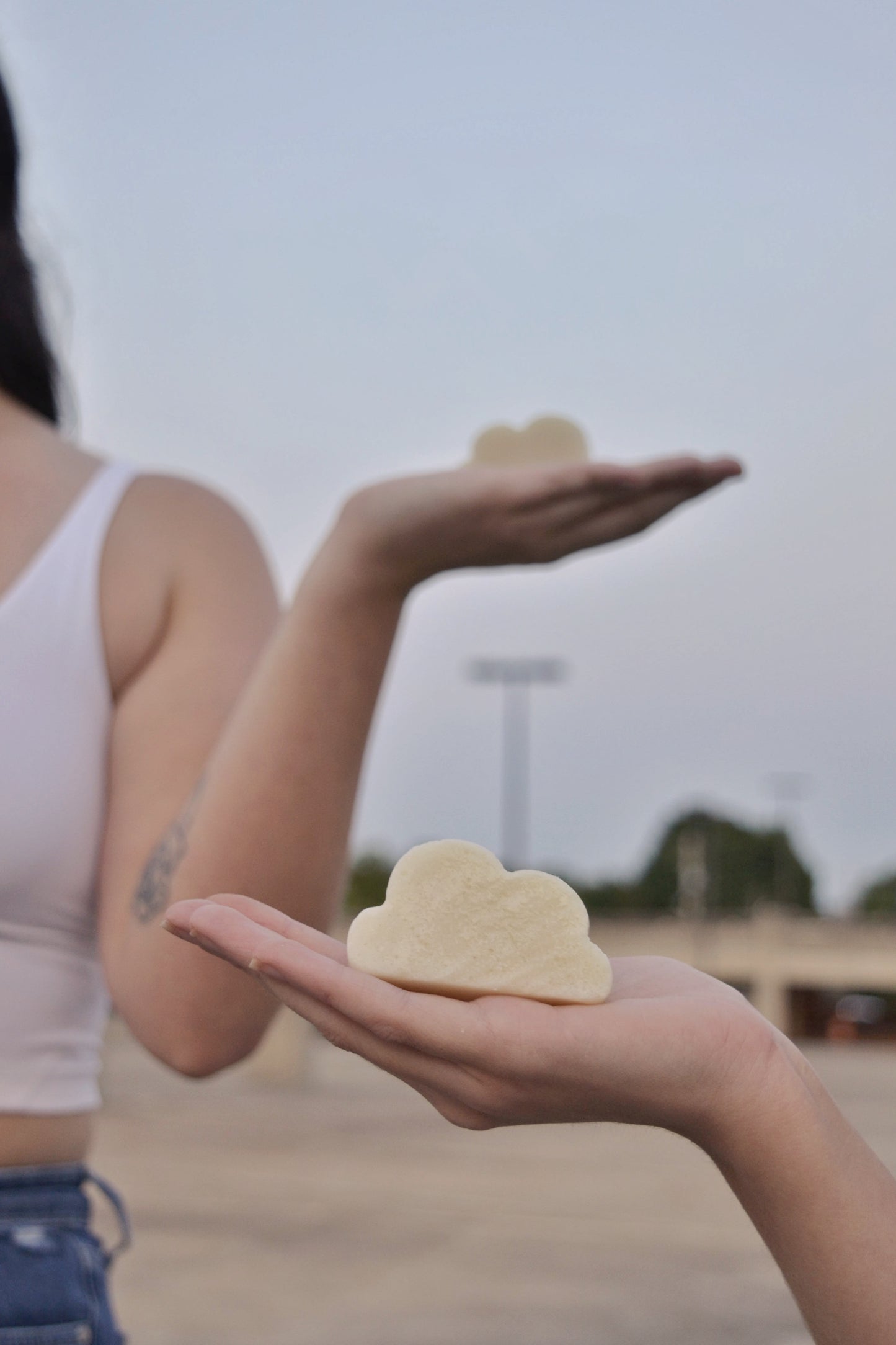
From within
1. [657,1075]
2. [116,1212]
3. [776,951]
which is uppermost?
[657,1075]

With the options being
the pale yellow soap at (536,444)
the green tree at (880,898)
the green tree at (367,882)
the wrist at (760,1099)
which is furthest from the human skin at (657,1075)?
the green tree at (880,898)

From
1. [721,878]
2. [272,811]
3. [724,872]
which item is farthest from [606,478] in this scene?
[724,872]

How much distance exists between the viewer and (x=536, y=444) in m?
2.06

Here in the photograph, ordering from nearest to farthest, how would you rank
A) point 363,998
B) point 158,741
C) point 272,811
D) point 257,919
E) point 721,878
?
point 363,998 < point 257,919 < point 272,811 < point 158,741 < point 721,878

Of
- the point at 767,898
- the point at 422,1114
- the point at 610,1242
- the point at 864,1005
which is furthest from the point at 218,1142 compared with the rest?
the point at 767,898

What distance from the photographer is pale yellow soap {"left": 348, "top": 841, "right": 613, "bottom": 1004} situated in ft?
4.47

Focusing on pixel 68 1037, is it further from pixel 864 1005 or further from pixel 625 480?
pixel 864 1005

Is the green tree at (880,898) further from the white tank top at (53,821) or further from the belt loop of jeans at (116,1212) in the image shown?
the white tank top at (53,821)

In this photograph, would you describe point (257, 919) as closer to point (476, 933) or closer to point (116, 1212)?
point (476, 933)

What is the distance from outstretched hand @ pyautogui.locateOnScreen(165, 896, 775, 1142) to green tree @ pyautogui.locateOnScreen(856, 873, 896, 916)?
96.5 m

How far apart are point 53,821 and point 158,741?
0.57ft

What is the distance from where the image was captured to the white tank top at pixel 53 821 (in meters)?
1.77

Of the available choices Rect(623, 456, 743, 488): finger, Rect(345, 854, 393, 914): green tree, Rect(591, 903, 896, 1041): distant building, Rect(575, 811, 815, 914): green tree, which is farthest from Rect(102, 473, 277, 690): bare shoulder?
Rect(575, 811, 815, 914): green tree

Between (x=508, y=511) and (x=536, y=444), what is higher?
(x=536, y=444)
